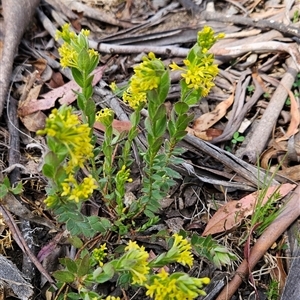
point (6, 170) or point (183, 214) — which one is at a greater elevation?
point (6, 170)

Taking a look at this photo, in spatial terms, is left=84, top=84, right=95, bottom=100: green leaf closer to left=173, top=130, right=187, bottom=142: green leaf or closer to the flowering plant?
left=173, top=130, right=187, bottom=142: green leaf

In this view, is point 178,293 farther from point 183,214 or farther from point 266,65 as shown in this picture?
point 266,65

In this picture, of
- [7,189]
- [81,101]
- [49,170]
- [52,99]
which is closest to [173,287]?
[49,170]

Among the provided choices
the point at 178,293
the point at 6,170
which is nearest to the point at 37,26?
the point at 6,170

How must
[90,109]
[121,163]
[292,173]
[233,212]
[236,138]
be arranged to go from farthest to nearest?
1. [236,138]
2. [292,173]
3. [233,212]
4. [121,163]
5. [90,109]

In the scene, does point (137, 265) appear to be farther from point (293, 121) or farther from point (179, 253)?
point (293, 121)

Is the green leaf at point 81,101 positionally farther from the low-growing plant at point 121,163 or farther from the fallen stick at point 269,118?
the fallen stick at point 269,118
